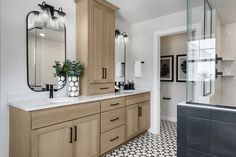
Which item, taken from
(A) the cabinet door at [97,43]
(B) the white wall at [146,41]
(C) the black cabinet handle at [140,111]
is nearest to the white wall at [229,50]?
(B) the white wall at [146,41]

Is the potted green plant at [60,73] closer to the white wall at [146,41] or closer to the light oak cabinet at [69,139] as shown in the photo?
the light oak cabinet at [69,139]

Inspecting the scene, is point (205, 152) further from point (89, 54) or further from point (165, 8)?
point (165, 8)

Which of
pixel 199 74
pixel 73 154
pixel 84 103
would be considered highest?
pixel 199 74

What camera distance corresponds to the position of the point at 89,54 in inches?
102

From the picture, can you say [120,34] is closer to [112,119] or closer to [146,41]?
[146,41]

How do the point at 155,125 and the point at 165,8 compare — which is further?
the point at 155,125

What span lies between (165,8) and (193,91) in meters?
1.99

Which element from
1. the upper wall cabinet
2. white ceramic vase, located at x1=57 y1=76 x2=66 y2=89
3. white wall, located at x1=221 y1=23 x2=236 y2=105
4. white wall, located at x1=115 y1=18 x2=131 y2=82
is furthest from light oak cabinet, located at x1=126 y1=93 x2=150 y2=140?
white wall, located at x1=221 y1=23 x2=236 y2=105

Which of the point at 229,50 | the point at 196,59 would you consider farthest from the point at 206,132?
the point at 229,50


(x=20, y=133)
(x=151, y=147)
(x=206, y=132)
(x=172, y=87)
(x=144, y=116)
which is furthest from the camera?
(x=172, y=87)

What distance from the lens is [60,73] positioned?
2.44 metres

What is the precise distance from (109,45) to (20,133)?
1.92 metres

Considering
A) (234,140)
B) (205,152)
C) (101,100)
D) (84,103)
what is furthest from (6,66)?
(234,140)

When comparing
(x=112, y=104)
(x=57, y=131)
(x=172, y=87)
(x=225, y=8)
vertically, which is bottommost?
(x=57, y=131)
